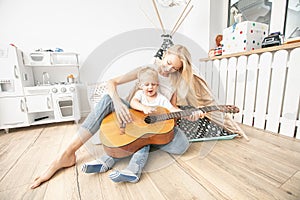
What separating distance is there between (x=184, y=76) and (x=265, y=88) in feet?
2.53

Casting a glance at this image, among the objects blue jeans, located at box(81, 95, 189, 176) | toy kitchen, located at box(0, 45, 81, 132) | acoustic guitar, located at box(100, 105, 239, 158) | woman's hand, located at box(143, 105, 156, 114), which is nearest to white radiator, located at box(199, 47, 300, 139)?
acoustic guitar, located at box(100, 105, 239, 158)

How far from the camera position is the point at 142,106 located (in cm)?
72

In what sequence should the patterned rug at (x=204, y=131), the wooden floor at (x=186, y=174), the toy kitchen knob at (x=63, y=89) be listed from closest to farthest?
the wooden floor at (x=186, y=174) → the patterned rug at (x=204, y=131) → the toy kitchen knob at (x=63, y=89)

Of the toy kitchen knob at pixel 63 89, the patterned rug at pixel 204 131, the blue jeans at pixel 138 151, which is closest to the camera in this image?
the blue jeans at pixel 138 151

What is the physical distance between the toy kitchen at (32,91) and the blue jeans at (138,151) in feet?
2.64

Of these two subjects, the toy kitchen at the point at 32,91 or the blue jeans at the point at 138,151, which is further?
the toy kitchen at the point at 32,91

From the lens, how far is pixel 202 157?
74 centimetres

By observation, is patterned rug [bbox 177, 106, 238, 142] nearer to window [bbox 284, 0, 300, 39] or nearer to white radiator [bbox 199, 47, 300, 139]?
white radiator [bbox 199, 47, 300, 139]

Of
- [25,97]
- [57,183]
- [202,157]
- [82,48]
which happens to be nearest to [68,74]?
[82,48]

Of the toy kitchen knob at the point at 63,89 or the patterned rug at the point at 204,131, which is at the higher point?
the toy kitchen knob at the point at 63,89

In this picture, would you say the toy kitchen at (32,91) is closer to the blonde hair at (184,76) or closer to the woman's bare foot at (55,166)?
the woman's bare foot at (55,166)

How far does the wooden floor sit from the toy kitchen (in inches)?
16.2

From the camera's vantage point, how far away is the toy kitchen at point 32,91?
1.19 meters

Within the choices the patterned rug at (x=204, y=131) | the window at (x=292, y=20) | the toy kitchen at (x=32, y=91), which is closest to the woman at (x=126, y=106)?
the patterned rug at (x=204, y=131)
